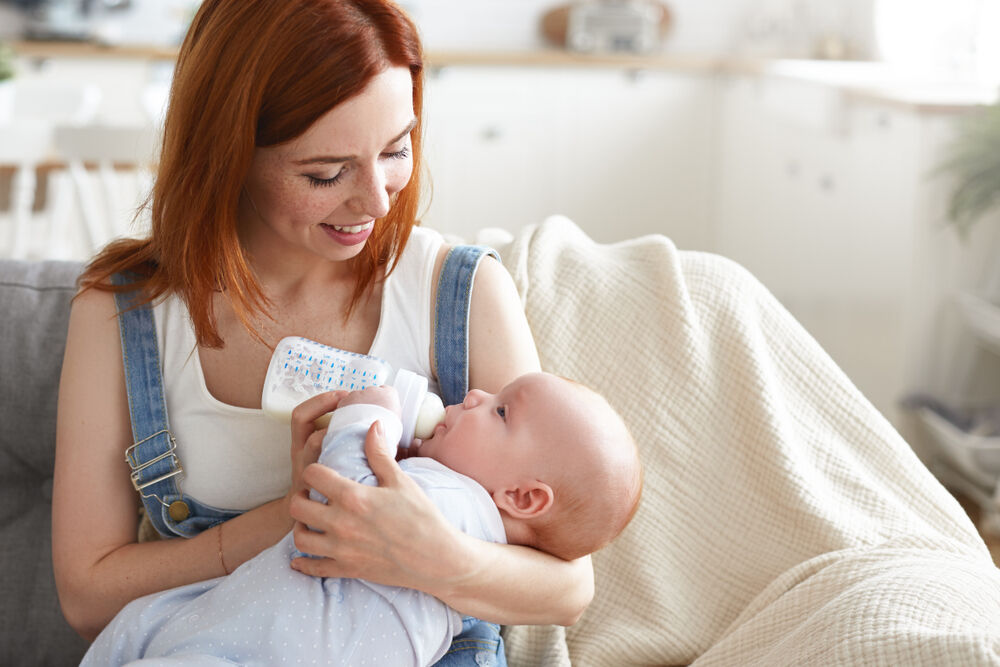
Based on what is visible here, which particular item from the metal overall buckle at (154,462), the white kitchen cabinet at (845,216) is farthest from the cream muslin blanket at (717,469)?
the white kitchen cabinet at (845,216)

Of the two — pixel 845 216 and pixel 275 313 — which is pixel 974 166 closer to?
pixel 845 216

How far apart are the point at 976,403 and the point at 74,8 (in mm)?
4048

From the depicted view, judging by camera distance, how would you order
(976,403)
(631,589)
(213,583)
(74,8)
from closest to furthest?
(213,583) < (631,589) < (976,403) < (74,8)

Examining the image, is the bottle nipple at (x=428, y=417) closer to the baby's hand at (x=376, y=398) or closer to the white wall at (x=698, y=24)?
the baby's hand at (x=376, y=398)

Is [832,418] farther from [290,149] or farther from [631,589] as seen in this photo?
[290,149]

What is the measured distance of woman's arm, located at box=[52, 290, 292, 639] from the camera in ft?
4.04

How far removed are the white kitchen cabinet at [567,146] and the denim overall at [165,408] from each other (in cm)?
352

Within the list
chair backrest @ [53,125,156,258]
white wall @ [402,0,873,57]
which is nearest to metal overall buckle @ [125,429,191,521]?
chair backrest @ [53,125,156,258]

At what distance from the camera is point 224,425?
1.28m

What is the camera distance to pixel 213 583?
1188mm

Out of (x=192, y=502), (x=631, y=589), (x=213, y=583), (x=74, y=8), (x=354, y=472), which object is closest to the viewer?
(x=354, y=472)

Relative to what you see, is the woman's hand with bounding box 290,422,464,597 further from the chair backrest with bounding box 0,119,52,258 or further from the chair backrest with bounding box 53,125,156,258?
the chair backrest with bounding box 0,119,52,258

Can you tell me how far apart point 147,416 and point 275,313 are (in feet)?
0.64

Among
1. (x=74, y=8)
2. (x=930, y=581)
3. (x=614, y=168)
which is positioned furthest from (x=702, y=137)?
(x=930, y=581)
